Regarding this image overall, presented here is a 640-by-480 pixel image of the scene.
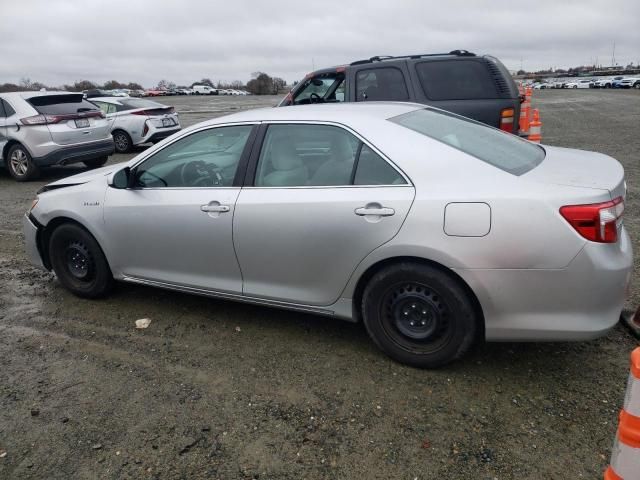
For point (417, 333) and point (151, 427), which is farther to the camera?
point (417, 333)

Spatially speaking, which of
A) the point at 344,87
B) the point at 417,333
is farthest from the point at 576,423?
the point at 344,87

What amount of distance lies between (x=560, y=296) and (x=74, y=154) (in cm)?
961

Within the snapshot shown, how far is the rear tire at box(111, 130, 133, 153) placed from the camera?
43.5 ft

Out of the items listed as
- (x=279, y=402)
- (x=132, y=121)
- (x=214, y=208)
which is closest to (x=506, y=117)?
(x=214, y=208)

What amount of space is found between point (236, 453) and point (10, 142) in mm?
9777

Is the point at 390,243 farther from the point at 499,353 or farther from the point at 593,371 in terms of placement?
the point at 593,371

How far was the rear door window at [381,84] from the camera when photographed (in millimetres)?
7086

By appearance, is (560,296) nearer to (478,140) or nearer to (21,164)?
(478,140)

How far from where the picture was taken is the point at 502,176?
2914 millimetres

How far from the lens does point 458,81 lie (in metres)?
6.88

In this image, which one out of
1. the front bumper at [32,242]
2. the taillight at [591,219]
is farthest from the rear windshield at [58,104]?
the taillight at [591,219]

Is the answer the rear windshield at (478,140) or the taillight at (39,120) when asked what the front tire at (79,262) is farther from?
the taillight at (39,120)

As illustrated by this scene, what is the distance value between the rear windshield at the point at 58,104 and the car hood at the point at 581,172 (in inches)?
370

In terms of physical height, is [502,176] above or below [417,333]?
above
